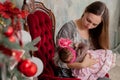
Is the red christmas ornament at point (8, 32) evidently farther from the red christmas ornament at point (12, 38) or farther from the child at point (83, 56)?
the child at point (83, 56)

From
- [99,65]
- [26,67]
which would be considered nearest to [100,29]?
[99,65]

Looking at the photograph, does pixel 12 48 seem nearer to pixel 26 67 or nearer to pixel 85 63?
pixel 26 67

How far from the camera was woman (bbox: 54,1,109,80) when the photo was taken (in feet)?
6.04

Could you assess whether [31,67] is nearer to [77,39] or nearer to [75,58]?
[75,58]

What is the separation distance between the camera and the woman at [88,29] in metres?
1.84

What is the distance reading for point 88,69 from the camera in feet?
6.17

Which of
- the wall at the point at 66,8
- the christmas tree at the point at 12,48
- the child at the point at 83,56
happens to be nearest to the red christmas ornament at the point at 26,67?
the christmas tree at the point at 12,48

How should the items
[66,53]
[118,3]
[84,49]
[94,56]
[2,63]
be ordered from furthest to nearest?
[118,3] → [94,56] → [84,49] → [66,53] → [2,63]

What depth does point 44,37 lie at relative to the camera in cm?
194

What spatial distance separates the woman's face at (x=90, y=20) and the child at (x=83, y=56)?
0.15 metres

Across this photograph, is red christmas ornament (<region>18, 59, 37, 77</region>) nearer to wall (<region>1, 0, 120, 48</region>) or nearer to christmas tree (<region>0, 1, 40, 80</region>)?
christmas tree (<region>0, 1, 40, 80</region>)

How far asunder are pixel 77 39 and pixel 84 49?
0.11m

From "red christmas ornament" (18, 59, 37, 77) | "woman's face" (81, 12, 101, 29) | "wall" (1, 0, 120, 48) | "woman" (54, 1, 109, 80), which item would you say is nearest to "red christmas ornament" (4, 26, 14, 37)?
"red christmas ornament" (18, 59, 37, 77)

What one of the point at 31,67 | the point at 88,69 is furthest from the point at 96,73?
the point at 31,67
